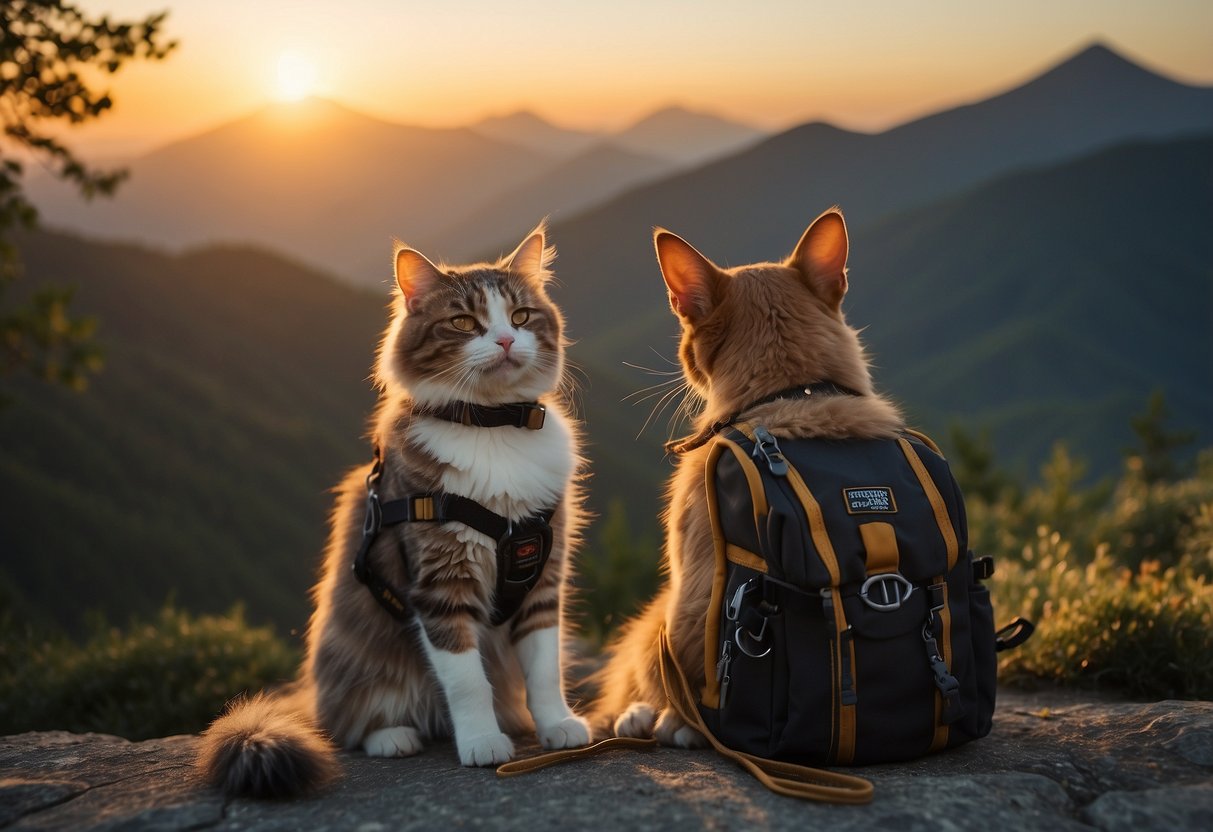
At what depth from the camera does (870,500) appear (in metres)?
2.84

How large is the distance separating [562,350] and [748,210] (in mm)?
94340

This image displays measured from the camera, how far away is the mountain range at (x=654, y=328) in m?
24.1

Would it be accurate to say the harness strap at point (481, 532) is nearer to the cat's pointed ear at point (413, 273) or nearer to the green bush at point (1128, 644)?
the cat's pointed ear at point (413, 273)

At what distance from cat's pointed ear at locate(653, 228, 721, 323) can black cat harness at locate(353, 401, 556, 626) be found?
0.67m

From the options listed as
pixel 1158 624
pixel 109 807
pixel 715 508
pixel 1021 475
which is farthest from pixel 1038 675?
pixel 1021 475

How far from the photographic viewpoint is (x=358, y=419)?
43562 millimetres

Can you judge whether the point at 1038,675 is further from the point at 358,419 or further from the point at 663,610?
the point at 358,419

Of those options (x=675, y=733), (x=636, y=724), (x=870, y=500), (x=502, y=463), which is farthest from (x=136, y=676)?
(x=870, y=500)

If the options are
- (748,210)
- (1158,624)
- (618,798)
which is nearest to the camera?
(618,798)

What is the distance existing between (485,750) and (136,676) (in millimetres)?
4082

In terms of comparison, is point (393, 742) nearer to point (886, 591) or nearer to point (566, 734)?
point (566, 734)

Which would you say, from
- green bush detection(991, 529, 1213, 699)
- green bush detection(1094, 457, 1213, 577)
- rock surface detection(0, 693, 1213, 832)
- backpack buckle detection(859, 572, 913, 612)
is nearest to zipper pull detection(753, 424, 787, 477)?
backpack buckle detection(859, 572, 913, 612)

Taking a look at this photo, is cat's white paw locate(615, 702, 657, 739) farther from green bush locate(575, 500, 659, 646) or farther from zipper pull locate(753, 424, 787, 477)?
green bush locate(575, 500, 659, 646)

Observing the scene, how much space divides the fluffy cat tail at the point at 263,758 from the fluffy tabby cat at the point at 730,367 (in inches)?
42.0
